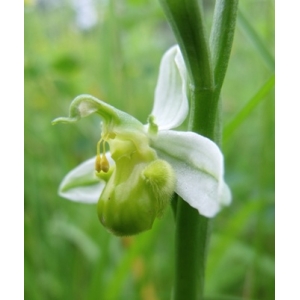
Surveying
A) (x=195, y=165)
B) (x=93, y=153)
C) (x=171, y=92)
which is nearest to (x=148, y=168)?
(x=195, y=165)

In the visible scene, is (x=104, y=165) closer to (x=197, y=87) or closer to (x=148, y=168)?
(x=148, y=168)

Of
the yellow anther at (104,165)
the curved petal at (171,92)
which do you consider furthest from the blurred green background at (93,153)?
the yellow anther at (104,165)

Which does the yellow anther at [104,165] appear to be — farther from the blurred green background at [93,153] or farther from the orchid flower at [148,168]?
the blurred green background at [93,153]

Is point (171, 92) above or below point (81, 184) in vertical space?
above

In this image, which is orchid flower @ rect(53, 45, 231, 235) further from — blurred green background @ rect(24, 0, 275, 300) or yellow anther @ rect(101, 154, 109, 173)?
blurred green background @ rect(24, 0, 275, 300)

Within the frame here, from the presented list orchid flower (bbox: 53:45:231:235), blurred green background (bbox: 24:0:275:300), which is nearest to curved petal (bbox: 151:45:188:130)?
orchid flower (bbox: 53:45:231:235)
